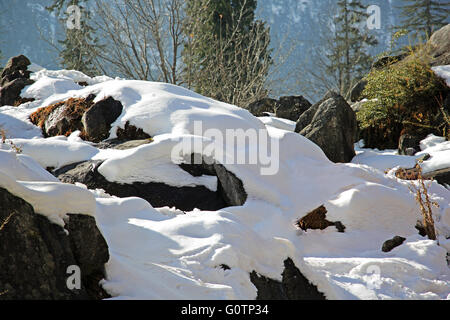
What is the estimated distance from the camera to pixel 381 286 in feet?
10.5

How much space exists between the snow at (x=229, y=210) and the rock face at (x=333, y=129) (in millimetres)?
461

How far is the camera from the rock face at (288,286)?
2.64m

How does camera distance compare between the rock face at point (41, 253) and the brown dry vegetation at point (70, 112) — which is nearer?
the rock face at point (41, 253)

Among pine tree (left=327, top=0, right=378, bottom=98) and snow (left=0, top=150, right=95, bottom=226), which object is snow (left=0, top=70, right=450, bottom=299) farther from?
pine tree (left=327, top=0, right=378, bottom=98)

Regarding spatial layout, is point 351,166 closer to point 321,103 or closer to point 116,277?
point 321,103

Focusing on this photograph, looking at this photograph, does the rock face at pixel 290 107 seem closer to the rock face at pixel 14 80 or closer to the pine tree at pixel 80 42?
the pine tree at pixel 80 42

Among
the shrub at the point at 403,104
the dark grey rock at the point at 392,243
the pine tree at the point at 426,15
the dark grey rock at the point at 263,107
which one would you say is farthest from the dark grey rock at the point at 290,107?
the pine tree at the point at 426,15

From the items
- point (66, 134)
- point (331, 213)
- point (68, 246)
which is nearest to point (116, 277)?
point (68, 246)

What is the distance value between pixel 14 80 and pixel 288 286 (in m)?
7.37

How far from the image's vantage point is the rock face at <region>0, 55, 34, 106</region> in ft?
26.0

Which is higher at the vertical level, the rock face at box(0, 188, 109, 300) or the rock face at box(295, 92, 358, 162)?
the rock face at box(295, 92, 358, 162)

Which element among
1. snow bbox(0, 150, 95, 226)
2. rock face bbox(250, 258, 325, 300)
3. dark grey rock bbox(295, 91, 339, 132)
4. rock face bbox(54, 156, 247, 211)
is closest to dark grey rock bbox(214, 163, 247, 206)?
rock face bbox(54, 156, 247, 211)

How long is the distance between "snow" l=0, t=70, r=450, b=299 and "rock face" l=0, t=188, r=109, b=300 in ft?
0.24

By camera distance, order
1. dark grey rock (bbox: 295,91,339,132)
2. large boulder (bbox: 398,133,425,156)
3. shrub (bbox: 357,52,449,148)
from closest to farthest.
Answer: large boulder (bbox: 398,133,425,156), dark grey rock (bbox: 295,91,339,132), shrub (bbox: 357,52,449,148)
